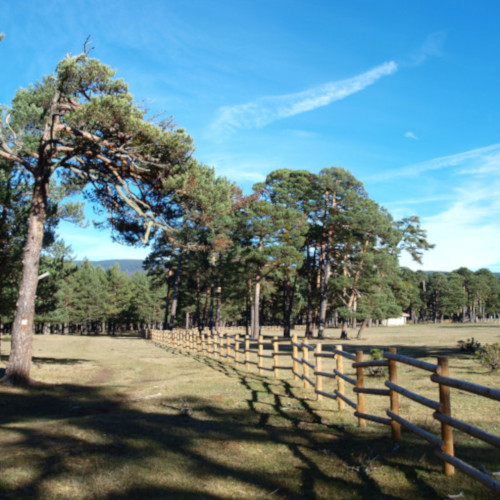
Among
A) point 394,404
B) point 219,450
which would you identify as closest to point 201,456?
point 219,450

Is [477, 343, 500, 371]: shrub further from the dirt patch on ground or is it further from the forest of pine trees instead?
the dirt patch on ground

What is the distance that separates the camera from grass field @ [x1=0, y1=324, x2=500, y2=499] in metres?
4.33

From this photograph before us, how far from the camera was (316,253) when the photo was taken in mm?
41781

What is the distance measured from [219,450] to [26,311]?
8.42m

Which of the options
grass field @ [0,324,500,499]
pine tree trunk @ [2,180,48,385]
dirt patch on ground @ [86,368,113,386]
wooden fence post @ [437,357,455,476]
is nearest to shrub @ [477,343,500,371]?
grass field @ [0,324,500,499]

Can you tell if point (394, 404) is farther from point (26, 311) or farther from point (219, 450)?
point (26, 311)

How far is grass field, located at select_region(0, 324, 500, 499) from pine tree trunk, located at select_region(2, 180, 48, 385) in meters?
1.36

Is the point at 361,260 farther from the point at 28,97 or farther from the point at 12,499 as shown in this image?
the point at 12,499

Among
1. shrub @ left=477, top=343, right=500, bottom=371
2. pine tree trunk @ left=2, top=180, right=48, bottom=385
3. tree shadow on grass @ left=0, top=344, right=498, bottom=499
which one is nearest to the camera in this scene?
tree shadow on grass @ left=0, top=344, right=498, bottom=499

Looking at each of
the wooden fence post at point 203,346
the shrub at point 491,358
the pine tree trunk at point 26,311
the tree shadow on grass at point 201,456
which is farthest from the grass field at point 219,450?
the wooden fence post at point 203,346

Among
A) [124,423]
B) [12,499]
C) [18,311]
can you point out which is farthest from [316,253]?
[12,499]

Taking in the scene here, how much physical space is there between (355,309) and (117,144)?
97.1 ft

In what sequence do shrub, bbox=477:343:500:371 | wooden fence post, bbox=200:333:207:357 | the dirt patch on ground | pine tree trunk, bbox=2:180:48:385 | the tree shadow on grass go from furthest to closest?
1. wooden fence post, bbox=200:333:207:357
2. the dirt patch on ground
3. shrub, bbox=477:343:500:371
4. pine tree trunk, bbox=2:180:48:385
5. the tree shadow on grass

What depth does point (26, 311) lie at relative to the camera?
11.7 metres
